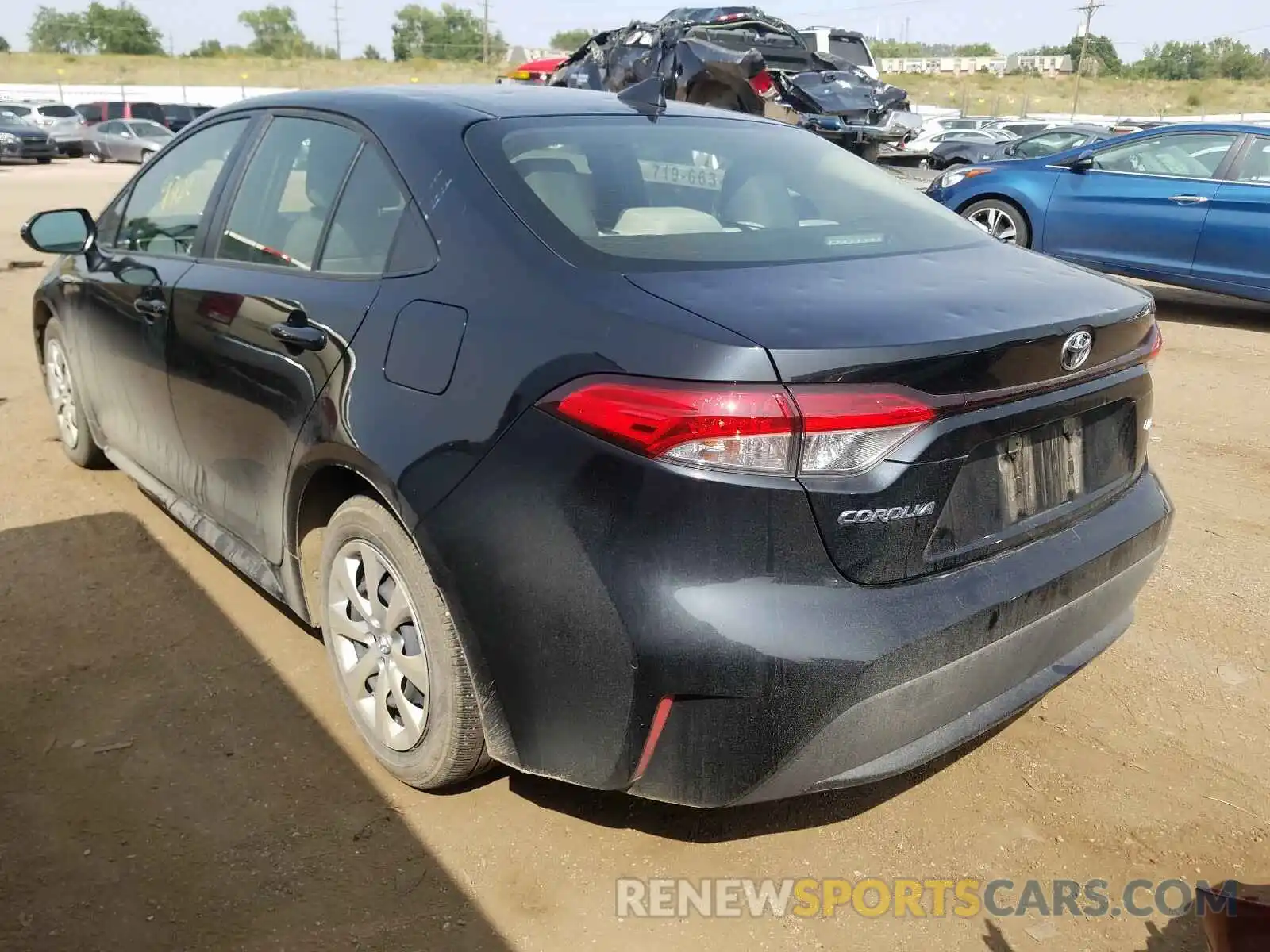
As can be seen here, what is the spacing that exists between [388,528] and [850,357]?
3.69 feet

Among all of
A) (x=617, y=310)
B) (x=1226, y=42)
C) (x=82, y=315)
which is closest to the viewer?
(x=617, y=310)

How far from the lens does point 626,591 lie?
1.95 metres

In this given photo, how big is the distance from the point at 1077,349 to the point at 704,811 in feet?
4.55

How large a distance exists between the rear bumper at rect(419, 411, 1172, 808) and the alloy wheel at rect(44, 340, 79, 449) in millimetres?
3027

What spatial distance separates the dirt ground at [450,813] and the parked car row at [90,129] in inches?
1001

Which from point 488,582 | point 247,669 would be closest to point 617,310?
point 488,582

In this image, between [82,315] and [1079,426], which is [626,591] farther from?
[82,315]

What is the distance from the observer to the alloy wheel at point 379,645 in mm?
2480

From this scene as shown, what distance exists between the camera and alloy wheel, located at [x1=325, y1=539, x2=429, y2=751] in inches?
97.7

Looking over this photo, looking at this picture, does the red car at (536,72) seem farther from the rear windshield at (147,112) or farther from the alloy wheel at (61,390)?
the alloy wheel at (61,390)

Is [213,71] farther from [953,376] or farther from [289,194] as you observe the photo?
[953,376]

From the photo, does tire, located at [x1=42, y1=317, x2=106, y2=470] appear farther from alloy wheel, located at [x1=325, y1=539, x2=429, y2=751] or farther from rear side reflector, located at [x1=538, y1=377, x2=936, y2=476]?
rear side reflector, located at [x1=538, y1=377, x2=936, y2=476]

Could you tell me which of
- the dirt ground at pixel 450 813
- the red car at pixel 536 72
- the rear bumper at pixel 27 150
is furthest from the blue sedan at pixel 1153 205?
the rear bumper at pixel 27 150

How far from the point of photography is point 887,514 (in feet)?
6.44
